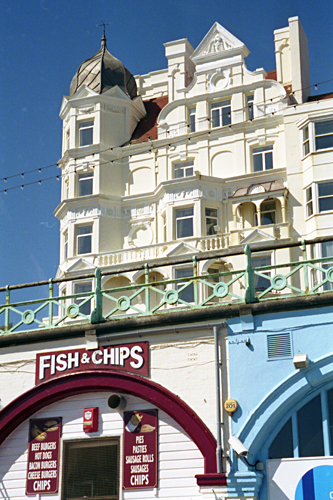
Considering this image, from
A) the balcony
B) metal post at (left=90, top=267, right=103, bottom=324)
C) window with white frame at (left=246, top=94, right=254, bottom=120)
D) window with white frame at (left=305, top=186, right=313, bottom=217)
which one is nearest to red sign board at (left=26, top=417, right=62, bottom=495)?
metal post at (left=90, top=267, right=103, bottom=324)

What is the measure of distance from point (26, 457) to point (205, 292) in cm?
2920

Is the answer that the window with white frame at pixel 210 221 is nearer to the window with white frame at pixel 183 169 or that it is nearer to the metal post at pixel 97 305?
the window with white frame at pixel 183 169

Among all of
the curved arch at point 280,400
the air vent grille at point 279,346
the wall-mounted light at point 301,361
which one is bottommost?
the curved arch at point 280,400

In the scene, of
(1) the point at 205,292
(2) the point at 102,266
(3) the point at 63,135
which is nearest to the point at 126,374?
(1) the point at 205,292

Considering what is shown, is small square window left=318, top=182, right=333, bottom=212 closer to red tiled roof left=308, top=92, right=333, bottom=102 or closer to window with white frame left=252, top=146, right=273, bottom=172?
window with white frame left=252, top=146, right=273, bottom=172

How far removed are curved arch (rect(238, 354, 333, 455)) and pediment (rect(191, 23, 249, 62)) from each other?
129ft

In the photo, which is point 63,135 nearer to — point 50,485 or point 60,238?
point 60,238

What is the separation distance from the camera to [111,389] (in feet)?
56.1

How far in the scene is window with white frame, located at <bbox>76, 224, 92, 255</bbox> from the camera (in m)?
51.6

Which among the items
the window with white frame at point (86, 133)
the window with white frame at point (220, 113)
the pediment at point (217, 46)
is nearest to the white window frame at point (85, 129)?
the window with white frame at point (86, 133)

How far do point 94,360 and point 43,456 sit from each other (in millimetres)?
2353

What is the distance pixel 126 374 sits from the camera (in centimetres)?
1698

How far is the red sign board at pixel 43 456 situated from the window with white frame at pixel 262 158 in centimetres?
3389

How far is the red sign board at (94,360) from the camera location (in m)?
17.0
